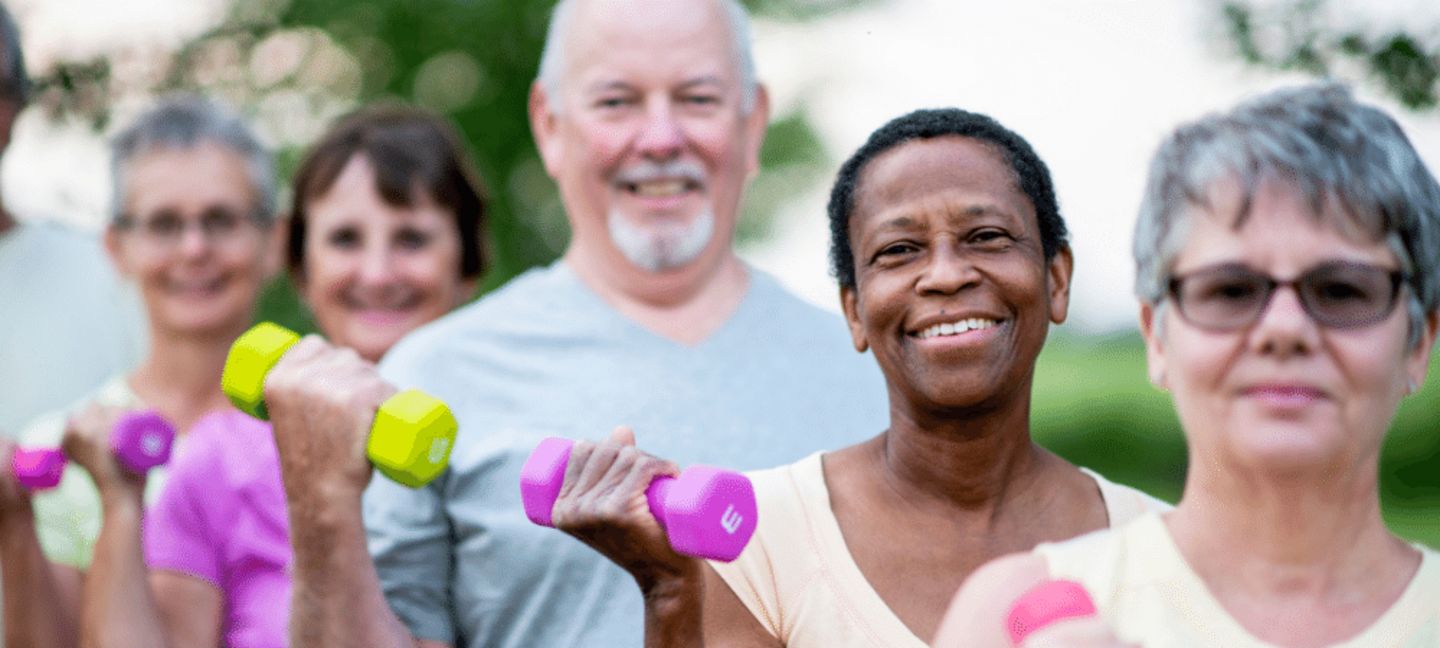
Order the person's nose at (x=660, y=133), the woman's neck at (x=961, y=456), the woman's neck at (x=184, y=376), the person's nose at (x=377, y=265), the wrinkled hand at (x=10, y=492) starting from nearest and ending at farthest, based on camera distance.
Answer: the woman's neck at (x=961, y=456) → the person's nose at (x=660, y=133) → the wrinkled hand at (x=10, y=492) → the person's nose at (x=377, y=265) → the woman's neck at (x=184, y=376)

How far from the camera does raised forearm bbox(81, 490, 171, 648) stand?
11.5ft

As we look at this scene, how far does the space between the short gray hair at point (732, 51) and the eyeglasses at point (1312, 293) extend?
2.00 meters

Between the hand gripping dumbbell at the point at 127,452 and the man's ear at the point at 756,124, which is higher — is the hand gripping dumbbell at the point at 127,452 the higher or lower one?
the lower one

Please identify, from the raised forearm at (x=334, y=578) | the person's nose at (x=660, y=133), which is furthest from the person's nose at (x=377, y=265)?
the raised forearm at (x=334, y=578)

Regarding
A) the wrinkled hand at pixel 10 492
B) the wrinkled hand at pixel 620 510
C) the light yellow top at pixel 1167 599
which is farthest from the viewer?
the wrinkled hand at pixel 10 492

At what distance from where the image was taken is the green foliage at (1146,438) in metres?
11.6

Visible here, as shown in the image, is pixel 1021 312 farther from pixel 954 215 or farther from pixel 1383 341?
pixel 1383 341

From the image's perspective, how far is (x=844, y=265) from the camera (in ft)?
8.51

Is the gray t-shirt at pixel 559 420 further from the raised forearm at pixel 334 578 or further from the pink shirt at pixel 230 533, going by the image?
the pink shirt at pixel 230 533

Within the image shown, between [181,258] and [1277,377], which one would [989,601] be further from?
[181,258]

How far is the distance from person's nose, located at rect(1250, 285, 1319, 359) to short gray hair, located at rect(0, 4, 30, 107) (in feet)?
14.0

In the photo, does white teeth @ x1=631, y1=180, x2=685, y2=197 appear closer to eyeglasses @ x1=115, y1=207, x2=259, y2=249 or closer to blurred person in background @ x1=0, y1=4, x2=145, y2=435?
eyeglasses @ x1=115, y1=207, x2=259, y2=249

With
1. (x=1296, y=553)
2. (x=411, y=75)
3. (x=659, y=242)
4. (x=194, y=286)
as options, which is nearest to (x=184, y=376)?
(x=194, y=286)

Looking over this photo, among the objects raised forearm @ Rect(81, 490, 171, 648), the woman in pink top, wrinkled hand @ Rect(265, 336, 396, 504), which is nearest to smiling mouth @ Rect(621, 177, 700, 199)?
the woman in pink top
